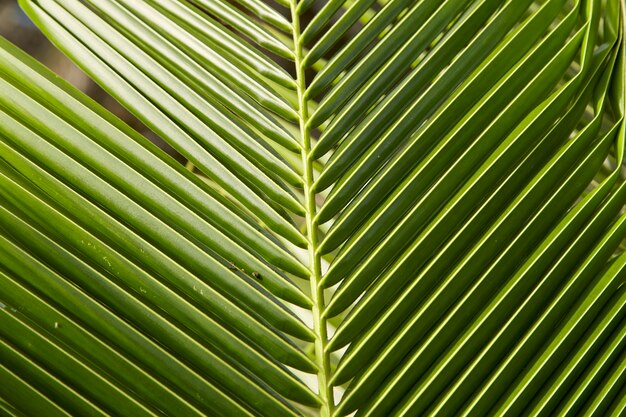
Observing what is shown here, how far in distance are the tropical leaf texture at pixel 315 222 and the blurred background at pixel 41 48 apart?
0.29 meters

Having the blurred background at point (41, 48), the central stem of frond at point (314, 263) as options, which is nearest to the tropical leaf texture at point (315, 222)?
Result: the central stem of frond at point (314, 263)

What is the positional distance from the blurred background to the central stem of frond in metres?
0.35

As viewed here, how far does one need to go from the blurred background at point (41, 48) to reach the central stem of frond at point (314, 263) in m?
0.35

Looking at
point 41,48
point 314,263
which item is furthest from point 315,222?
point 41,48

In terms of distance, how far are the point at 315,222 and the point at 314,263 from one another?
5cm

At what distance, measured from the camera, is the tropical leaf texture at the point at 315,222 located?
593mm

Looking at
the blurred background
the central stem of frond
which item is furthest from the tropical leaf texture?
the blurred background

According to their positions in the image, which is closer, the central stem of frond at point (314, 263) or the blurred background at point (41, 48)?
the central stem of frond at point (314, 263)

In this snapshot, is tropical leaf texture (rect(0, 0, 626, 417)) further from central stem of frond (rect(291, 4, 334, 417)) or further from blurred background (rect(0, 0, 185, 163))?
blurred background (rect(0, 0, 185, 163))

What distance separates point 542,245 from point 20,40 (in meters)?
0.92

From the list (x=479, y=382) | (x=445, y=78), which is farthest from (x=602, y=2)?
(x=479, y=382)

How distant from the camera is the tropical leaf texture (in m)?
0.59

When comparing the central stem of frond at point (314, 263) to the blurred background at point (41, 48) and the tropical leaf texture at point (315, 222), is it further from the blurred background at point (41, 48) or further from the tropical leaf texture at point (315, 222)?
the blurred background at point (41, 48)

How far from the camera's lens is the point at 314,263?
67cm
